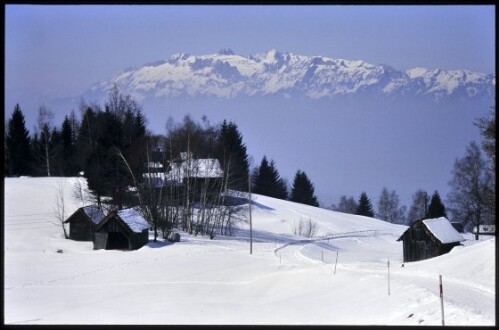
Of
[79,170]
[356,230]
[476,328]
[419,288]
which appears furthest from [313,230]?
[476,328]

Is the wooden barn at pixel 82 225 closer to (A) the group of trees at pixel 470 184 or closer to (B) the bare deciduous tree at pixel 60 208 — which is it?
(B) the bare deciduous tree at pixel 60 208

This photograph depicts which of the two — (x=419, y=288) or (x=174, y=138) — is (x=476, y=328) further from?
(x=174, y=138)

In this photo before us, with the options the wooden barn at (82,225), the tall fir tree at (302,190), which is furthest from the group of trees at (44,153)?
the tall fir tree at (302,190)

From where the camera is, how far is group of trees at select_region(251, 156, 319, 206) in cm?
8383

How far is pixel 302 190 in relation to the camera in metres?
86.4

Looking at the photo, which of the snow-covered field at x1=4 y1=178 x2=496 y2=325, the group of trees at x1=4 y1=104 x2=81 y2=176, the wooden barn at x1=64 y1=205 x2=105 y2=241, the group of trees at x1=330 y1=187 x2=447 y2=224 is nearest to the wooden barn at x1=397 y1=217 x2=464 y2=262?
the snow-covered field at x1=4 y1=178 x2=496 y2=325

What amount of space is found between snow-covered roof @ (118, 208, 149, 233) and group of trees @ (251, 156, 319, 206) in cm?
4057

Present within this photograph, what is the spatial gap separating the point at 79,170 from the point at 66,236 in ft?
77.3

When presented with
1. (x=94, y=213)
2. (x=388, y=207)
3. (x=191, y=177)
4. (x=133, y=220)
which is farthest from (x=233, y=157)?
(x=388, y=207)

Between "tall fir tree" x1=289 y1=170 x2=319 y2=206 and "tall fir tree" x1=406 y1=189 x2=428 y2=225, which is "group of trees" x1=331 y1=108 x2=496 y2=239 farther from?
"tall fir tree" x1=289 y1=170 x2=319 y2=206

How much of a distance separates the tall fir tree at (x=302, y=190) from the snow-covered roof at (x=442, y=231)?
4366 centimetres

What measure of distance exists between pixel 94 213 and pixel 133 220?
15.8 ft

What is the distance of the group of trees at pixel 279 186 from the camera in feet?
275

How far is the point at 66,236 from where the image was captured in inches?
1793
